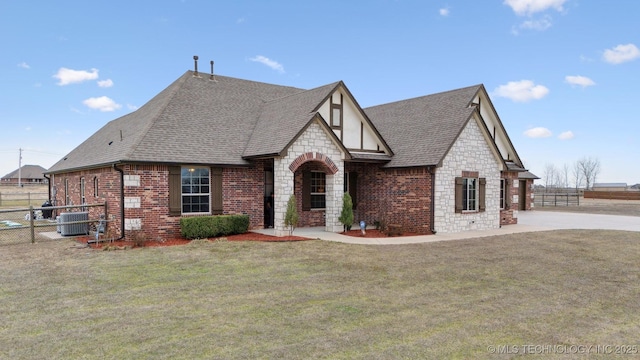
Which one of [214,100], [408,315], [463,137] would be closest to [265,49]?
[214,100]

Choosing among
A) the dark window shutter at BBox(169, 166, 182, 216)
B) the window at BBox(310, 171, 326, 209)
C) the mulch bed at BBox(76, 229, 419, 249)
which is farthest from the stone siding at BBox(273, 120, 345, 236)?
the dark window shutter at BBox(169, 166, 182, 216)

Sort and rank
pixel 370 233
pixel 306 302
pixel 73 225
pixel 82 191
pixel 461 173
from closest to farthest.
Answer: pixel 306 302 < pixel 73 225 < pixel 370 233 < pixel 461 173 < pixel 82 191

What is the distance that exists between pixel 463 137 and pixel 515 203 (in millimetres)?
6276

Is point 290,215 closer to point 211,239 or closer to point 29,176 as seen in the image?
point 211,239

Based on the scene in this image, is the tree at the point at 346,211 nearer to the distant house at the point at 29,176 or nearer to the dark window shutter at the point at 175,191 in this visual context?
the dark window shutter at the point at 175,191

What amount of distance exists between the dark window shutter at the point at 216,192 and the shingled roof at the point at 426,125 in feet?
24.6

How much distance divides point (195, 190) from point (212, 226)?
176 centimetres

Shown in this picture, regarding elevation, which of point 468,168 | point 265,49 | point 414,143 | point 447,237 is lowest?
point 447,237

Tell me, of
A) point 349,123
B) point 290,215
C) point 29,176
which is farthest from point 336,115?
point 29,176

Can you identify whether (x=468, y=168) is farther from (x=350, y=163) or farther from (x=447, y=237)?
(x=350, y=163)

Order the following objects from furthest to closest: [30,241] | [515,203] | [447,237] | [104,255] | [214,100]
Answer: [515,203] < [214,100] < [447,237] < [30,241] < [104,255]

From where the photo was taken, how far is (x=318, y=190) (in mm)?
19031

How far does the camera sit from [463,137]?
59.3 feet

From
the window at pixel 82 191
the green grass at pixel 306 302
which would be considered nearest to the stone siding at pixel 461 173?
the green grass at pixel 306 302
